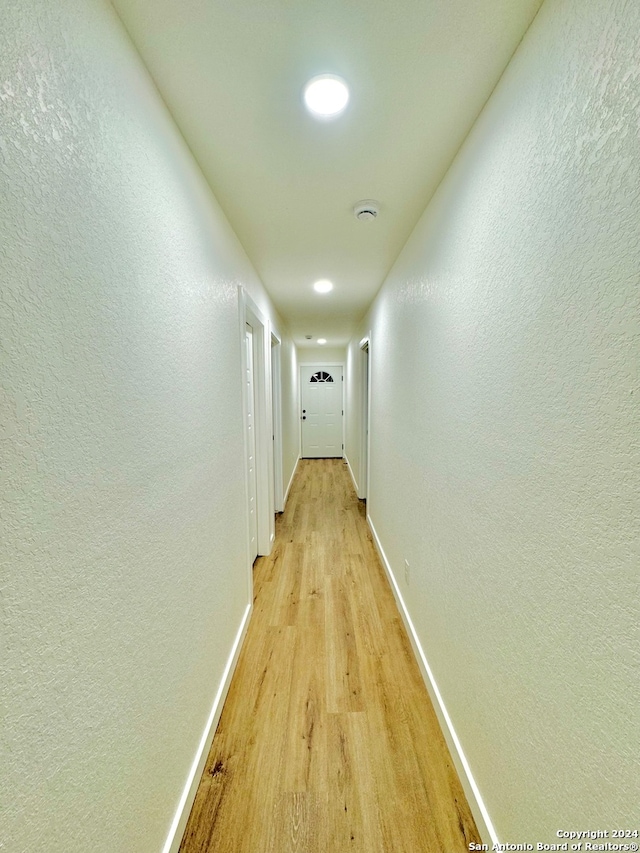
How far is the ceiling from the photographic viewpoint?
0.75 m

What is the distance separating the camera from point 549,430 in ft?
2.36

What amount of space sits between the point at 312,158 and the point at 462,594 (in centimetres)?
→ 171

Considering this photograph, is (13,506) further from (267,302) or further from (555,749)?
(267,302)

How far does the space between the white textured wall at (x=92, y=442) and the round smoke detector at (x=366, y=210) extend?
2.57ft

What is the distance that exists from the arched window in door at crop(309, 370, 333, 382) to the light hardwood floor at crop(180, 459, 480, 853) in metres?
4.74

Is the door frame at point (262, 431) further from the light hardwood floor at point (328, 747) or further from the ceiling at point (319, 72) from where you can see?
the ceiling at point (319, 72)

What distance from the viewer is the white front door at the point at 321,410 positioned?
6.50 meters

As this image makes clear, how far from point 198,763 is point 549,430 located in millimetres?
1603

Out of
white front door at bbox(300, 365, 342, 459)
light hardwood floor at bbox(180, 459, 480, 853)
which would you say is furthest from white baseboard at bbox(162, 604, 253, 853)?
white front door at bbox(300, 365, 342, 459)

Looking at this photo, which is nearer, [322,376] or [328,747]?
[328,747]

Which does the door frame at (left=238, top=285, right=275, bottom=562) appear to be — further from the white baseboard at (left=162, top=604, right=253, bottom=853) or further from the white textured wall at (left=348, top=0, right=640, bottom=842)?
the white textured wall at (left=348, top=0, right=640, bottom=842)

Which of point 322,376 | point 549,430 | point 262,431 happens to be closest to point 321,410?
point 322,376

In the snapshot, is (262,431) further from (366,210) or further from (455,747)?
(455,747)

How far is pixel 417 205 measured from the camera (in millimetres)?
1532
